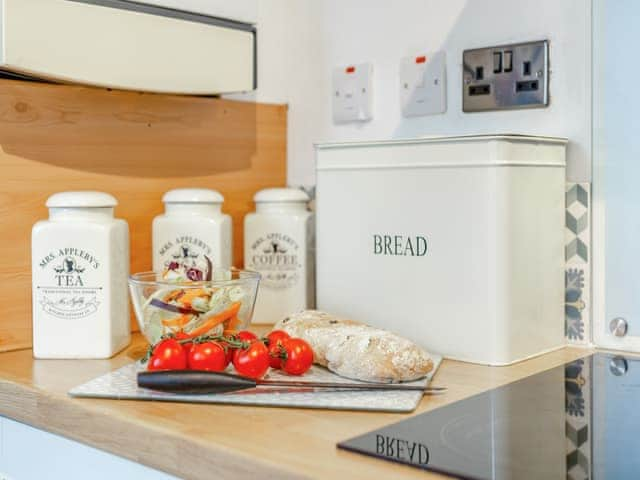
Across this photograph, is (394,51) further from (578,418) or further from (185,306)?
(578,418)

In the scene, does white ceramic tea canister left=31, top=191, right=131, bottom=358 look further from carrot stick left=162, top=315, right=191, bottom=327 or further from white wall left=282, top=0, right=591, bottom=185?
white wall left=282, top=0, right=591, bottom=185

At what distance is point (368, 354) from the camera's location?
0.99 m

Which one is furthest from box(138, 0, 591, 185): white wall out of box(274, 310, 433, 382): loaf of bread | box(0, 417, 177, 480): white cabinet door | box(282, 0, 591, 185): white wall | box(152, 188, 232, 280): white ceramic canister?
box(0, 417, 177, 480): white cabinet door

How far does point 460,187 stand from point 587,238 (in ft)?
0.72

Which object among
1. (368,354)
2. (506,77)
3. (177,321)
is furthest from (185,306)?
(506,77)

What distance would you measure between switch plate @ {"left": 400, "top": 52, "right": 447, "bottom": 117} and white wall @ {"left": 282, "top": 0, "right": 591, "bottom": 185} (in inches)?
0.5

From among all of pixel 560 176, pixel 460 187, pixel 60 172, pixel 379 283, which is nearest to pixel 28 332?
pixel 60 172

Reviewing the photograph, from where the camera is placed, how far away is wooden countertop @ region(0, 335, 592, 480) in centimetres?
74

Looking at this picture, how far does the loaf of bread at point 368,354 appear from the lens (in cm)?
99

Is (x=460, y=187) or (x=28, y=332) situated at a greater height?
(x=460, y=187)

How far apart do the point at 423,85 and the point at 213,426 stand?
0.75 m

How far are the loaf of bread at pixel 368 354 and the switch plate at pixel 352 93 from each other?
0.52 meters

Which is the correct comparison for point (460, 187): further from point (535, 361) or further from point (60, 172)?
point (60, 172)

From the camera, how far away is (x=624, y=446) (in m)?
0.80
